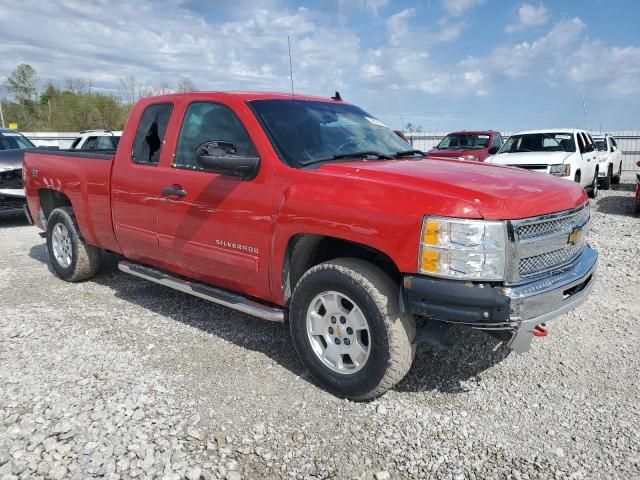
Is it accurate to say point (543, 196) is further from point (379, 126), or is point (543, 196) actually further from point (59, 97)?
point (59, 97)

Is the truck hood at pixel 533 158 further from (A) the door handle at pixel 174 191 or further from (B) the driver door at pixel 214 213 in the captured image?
(A) the door handle at pixel 174 191

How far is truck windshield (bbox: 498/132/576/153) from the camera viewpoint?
12.0 meters

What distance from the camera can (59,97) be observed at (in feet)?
153

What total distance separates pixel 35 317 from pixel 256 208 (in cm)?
264

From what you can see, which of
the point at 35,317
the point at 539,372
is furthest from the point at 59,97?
the point at 539,372

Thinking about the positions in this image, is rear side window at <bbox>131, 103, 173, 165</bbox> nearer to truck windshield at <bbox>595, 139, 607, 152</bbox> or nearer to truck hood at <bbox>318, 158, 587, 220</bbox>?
truck hood at <bbox>318, 158, 587, 220</bbox>

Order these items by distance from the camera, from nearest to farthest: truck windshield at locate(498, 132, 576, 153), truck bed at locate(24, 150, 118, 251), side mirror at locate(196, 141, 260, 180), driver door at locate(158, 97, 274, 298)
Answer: side mirror at locate(196, 141, 260, 180), driver door at locate(158, 97, 274, 298), truck bed at locate(24, 150, 118, 251), truck windshield at locate(498, 132, 576, 153)

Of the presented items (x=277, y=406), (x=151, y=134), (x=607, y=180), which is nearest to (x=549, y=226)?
(x=277, y=406)

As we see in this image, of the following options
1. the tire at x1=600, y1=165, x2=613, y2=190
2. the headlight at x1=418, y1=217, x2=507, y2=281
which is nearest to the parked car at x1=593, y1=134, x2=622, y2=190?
the tire at x1=600, y1=165, x2=613, y2=190

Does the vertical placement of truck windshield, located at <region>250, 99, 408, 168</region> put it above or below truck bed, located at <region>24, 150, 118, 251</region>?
above

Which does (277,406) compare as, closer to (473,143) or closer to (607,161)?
(473,143)

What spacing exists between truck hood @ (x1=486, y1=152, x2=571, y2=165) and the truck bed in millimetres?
8722

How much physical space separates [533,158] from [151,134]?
9.05 m

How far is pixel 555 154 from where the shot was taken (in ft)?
37.3
